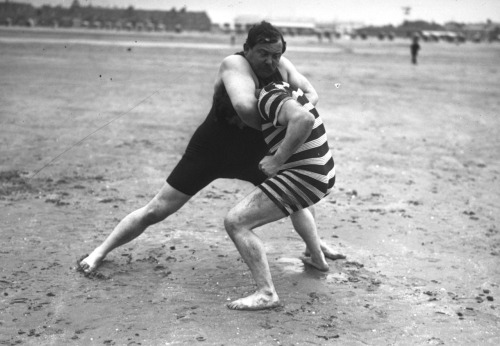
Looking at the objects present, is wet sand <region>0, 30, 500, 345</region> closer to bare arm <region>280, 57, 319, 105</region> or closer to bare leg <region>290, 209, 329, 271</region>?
bare leg <region>290, 209, 329, 271</region>

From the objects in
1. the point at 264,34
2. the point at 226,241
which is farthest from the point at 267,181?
the point at 226,241

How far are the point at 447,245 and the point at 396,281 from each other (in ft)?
3.67

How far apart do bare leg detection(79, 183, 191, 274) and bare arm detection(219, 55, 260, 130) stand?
2.60 feet

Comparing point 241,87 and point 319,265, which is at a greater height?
point 241,87

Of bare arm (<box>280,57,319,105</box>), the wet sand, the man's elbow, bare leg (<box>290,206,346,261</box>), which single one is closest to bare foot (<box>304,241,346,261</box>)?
bare leg (<box>290,206,346,261</box>)

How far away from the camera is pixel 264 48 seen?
3.91m

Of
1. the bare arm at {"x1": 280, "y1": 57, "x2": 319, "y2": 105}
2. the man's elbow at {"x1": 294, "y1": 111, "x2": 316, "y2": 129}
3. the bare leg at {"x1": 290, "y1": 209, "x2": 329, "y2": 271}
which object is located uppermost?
the bare arm at {"x1": 280, "y1": 57, "x2": 319, "y2": 105}

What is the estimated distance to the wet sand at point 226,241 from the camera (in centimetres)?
387

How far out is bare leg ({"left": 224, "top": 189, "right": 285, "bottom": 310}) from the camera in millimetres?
3953

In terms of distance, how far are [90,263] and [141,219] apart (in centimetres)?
49

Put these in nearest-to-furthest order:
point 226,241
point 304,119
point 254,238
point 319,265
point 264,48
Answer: point 304,119 < point 264,48 < point 254,238 < point 319,265 < point 226,241

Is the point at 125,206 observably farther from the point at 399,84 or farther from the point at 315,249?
the point at 399,84

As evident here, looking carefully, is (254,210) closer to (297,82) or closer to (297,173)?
(297,173)

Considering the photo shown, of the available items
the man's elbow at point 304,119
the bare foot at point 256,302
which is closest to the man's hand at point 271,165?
the man's elbow at point 304,119
